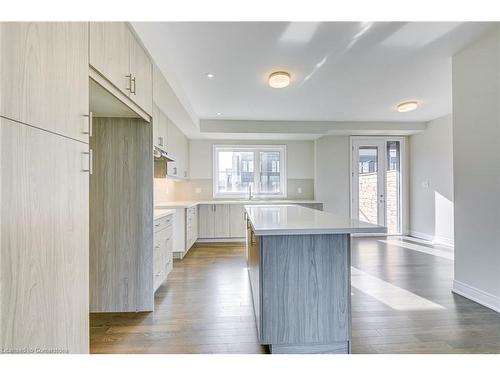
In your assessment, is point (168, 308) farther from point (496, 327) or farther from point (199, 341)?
point (496, 327)

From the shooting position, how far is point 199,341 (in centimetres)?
205

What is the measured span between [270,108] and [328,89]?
1173 millimetres

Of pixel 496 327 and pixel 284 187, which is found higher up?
pixel 284 187

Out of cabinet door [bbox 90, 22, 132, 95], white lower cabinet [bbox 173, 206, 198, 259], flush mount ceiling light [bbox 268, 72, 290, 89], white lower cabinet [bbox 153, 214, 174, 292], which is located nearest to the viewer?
cabinet door [bbox 90, 22, 132, 95]

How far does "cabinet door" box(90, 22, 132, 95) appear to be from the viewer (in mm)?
1544

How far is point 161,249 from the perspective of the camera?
2.97m

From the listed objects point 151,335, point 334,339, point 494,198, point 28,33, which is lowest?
point 151,335

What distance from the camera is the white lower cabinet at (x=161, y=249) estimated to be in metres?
2.75

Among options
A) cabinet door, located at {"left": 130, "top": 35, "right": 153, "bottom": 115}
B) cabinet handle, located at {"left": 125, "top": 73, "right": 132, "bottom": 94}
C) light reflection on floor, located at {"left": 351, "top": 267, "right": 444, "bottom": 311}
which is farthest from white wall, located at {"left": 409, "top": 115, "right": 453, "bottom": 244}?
cabinet handle, located at {"left": 125, "top": 73, "right": 132, "bottom": 94}

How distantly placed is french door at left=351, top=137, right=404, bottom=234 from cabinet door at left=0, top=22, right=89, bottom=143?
19.2 ft

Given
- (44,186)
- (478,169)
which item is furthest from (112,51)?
(478,169)

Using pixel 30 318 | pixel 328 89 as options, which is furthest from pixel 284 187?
pixel 30 318

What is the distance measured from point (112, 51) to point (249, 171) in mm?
4785

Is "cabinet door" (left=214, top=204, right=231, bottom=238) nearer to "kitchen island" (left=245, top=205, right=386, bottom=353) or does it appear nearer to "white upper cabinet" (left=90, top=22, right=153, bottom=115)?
"white upper cabinet" (left=90, top=22, right=153, bottom=115)
